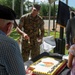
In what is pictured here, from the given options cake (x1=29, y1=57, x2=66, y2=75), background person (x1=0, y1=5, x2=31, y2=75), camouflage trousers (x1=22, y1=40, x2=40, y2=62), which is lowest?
cake (x1=29, y1=57, x2=66, y2=75)

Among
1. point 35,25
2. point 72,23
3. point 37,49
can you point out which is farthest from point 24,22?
point 72,23

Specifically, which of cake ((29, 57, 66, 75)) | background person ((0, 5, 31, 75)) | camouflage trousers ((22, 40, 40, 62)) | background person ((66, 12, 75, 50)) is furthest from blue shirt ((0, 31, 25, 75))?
camouflage trousers ((22, 40, 40, 62))

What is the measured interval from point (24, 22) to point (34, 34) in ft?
0.90

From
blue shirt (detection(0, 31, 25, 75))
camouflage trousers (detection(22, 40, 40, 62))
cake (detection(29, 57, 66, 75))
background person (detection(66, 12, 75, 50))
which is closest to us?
blue shirt (detection(0, 31, 25, 75))

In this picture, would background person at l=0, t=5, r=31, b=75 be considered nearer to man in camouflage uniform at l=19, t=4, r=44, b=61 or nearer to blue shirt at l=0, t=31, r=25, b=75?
blue shirt at l=0, t=31, r=25, b=75

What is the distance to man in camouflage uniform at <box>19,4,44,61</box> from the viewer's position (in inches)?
143

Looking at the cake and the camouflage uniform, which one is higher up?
the camouflage uniform

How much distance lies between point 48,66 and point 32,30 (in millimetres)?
1152

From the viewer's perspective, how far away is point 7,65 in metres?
1.09

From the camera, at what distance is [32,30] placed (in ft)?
12.2

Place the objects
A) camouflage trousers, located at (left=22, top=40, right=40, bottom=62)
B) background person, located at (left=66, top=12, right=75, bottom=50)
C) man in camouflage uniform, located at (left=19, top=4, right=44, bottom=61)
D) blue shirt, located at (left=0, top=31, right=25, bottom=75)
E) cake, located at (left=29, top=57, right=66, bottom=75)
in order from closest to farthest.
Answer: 1. blue shirt, located at (left=0, top=31, right=25, bottom=75)
2. cake, located at (left=29, top=57, right=66, bottom=75)
3. background person, located at (left=66, top=12, right=75, bottom=50)
4. man in camouflage uniform, located at (left=19, top=4, right=44, bottom=61)
5. camouflage trousers, located at (left=22, top=40, right=40, bottom=62)

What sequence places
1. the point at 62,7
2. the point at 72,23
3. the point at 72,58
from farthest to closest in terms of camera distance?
the point at 62,7
the point at 72,23
the point at 72,58

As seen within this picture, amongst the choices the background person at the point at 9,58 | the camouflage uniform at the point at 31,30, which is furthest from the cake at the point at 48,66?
the background person at the point at 9,58

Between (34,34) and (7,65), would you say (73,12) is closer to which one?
(34,34)
